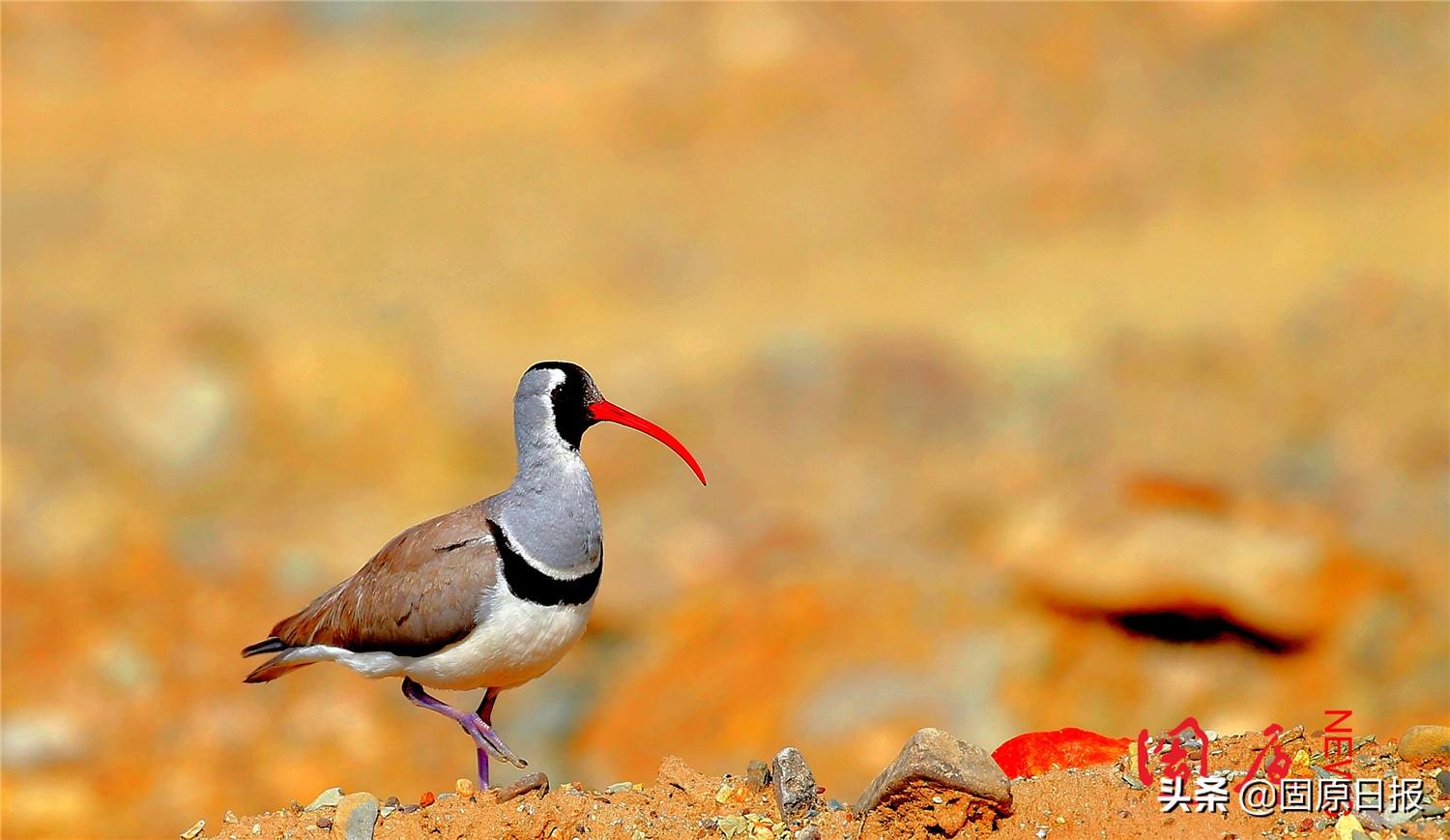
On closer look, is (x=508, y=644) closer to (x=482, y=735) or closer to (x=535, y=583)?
(x=535, y=583)

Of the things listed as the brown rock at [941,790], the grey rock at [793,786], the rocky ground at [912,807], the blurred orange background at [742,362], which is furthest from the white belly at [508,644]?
the blurred orange background at [742,362]

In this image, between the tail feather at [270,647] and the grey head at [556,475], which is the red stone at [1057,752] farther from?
the tail feather at [270,647]

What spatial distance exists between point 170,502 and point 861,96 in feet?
86.1


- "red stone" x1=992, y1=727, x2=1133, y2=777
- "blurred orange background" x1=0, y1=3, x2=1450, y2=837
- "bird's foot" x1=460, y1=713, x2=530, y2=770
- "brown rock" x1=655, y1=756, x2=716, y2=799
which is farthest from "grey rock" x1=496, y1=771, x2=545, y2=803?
"blurred orange background" x1=0, y1=3, x2=1450, y2=837

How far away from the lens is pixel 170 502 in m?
21.0

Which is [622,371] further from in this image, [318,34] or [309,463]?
[318,34]

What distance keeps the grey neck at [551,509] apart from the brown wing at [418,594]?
0.55 ft

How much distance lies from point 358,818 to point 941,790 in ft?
7.57

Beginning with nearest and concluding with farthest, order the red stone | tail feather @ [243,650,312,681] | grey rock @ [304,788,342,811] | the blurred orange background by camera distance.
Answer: grey rock @ [304,788,342,811]
the red stone
tail feather @ [243,650,312,681]
the blurred orange background

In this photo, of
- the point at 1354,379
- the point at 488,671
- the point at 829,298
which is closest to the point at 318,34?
the point at 829,298

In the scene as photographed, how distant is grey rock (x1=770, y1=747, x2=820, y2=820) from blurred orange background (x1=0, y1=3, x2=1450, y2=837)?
20.1 feet

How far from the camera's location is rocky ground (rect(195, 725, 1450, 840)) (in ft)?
20.1

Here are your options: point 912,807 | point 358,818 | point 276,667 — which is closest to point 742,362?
point 276,667

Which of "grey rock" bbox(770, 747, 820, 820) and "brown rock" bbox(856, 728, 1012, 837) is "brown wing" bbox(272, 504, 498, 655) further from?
"brown rock" bbox(856, 728, 1012, 837)
